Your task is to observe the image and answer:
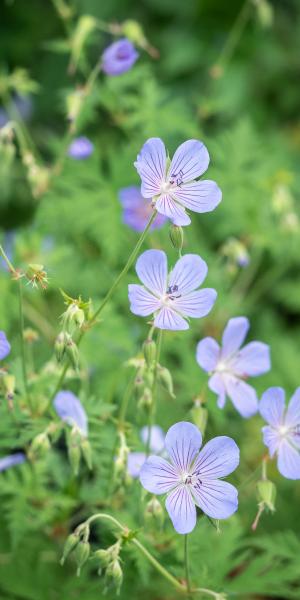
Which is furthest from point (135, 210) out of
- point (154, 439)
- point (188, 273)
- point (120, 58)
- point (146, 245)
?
point (188, 273)

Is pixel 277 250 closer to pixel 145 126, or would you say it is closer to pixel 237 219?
pixel 237 219

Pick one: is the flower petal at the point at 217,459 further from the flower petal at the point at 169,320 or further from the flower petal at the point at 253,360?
the flower petal at the point at 253,360

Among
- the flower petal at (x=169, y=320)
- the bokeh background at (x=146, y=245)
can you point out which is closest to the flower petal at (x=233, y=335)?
the bokeh background at (x=146, y=245)

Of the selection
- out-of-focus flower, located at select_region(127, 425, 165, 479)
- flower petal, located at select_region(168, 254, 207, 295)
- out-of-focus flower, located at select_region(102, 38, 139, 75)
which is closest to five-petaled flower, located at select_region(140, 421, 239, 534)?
flower petal, located at select_region(168, 254, 207, 295)

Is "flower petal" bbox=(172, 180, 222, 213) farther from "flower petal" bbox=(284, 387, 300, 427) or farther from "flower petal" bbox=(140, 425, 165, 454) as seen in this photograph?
"flower petal" bbox=(140, 425, 165, 454)

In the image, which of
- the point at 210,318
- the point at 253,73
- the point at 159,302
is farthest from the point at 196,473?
the point at 253,73
